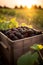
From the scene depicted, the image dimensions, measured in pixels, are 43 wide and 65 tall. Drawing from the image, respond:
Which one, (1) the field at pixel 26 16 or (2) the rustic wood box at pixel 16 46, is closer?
(2) the rustic wood box at pixel 16 46

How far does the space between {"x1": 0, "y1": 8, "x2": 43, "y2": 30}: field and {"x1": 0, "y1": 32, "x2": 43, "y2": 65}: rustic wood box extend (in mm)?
299

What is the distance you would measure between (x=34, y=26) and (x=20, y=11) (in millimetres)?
256

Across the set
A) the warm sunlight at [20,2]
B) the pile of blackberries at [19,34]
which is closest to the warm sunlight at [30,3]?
the warm sunlight at [20,2]

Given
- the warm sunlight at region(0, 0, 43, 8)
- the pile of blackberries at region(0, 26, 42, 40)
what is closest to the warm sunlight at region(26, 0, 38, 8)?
the warm sunlight at region(0, 0, 43, 8)

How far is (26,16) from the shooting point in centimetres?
194

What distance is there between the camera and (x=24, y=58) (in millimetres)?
1204

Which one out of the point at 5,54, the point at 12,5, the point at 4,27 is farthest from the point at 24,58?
the point at 12,5

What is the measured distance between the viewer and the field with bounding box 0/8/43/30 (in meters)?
1.80

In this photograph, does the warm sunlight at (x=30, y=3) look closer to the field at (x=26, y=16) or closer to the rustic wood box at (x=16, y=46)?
the field at (x=26, y=16)

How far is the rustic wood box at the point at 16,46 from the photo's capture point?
142cm

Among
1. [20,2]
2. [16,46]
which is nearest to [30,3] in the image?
[20,2]

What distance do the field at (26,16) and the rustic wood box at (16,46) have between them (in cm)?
30

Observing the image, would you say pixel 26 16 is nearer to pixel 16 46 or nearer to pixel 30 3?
pixel 30 3

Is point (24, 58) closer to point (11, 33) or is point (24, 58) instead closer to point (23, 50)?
point (23, 50)
